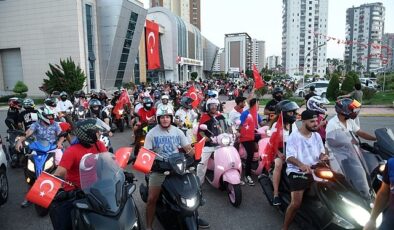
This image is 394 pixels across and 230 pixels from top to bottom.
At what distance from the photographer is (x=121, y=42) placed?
43062 mm

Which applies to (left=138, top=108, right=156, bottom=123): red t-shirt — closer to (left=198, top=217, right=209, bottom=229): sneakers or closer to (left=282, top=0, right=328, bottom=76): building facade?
(left=198, top=217, right=209, bottom=229): sneakers

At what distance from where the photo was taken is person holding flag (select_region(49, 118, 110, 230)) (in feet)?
10.8

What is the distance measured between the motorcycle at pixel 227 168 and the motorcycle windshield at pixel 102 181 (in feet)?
8.21

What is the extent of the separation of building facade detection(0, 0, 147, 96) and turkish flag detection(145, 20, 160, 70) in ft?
45.7

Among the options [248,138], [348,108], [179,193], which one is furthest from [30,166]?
[348,108]

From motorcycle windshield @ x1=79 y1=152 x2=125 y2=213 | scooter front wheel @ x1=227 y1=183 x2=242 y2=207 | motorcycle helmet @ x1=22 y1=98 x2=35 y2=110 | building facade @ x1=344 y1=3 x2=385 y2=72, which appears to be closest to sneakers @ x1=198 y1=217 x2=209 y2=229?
scooter front wheel @ x1=227 y1=183 x2=242 y2=207

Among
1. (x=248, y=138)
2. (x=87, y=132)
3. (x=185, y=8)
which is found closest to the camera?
(x=87, y=132)

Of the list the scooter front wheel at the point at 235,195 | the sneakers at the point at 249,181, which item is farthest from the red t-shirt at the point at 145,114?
the scooter front wheel at the point at 235,195

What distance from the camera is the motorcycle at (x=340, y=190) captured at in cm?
320

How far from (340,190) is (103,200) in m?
2.55

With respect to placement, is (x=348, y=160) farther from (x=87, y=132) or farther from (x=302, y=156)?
(x=87, y=132)

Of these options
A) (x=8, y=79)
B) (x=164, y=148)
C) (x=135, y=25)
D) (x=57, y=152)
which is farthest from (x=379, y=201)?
(x=8, y=79)

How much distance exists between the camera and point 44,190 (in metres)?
2.77


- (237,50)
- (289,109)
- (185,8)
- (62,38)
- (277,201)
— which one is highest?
(185,8)
